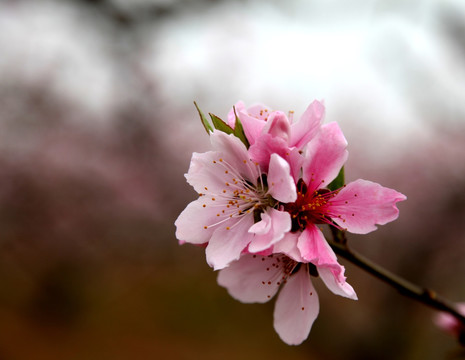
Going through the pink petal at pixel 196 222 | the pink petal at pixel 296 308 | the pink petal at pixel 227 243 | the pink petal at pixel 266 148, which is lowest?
the pink petal at pixel 296 308

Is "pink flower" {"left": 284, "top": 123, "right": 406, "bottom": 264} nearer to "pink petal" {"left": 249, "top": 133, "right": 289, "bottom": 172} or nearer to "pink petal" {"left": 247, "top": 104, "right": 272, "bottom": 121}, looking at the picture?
"pink petal" {"left": 249, "top": 133, "right": 289, "bottom": 172}

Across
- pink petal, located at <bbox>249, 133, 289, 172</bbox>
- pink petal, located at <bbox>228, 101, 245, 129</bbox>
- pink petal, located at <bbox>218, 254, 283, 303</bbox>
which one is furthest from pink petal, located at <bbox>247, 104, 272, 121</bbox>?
pink petal, located at <bbox>218, 254, 283, 303</bbox>

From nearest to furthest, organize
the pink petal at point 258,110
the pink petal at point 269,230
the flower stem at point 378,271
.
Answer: the pink petal at point 269,230 < the flower stem at point 378,271 < the pink petal at point 258,110

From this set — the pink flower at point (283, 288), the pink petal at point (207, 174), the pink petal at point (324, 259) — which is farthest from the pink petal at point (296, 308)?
the pink petal at point (207, 174)

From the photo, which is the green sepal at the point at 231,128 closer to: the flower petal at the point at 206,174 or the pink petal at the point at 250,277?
the flower petal at the point at 206,174

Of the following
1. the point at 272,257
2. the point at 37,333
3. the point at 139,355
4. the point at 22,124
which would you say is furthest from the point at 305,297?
the point at 37,333
